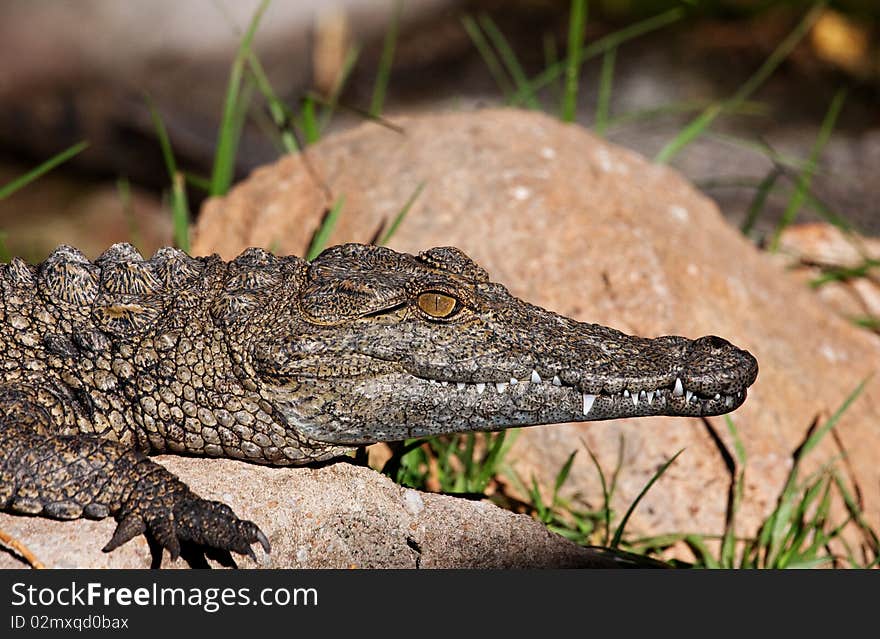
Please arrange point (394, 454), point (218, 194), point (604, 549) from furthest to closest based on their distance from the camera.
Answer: point (218, 194)
point (394, 454)
point (604, 549)

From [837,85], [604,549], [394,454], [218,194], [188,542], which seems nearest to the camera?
[188,542]

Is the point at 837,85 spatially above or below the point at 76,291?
above

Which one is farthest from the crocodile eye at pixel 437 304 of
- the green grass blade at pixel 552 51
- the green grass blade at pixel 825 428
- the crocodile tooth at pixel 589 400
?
the green grass blade at pixel 552 51

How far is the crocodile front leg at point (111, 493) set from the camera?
2.87m

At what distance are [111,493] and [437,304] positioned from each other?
1164mm

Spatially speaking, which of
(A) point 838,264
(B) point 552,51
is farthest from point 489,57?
(A) point 838,264

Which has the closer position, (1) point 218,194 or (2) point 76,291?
(2) point 76,291

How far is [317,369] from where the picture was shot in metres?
3.24

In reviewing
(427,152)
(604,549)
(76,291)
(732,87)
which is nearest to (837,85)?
(732,87)

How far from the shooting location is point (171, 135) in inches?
404

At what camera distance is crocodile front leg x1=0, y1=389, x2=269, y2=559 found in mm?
2871

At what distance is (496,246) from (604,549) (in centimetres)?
154

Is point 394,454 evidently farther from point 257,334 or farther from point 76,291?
point 76,291

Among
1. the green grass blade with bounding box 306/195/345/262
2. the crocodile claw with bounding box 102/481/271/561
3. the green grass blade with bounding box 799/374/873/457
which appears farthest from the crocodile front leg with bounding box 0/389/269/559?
the green grass blade with bounding box 799/374/873/457
